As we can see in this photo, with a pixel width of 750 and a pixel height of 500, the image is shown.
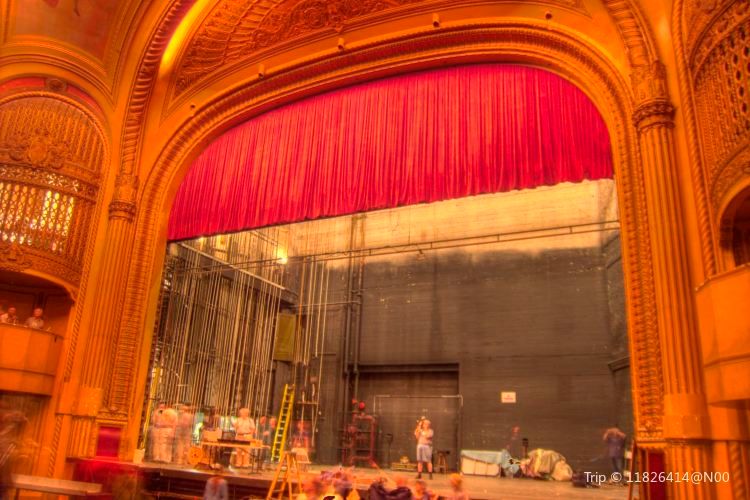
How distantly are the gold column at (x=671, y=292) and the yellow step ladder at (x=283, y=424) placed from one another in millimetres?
8576

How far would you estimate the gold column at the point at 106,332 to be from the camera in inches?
321

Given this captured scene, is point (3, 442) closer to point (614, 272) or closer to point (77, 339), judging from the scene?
point (77, 339)

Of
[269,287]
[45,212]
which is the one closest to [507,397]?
[269,287]

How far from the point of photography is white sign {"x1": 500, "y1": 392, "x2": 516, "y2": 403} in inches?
497

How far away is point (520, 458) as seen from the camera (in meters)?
12.1

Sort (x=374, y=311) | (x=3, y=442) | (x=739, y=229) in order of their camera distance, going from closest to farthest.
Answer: (x=3, y=442)
(x=739, y=229)
(x=374, y=311)

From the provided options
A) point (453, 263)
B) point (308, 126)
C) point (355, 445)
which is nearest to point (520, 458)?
point (355, 445)

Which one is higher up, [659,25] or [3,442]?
[659,25]

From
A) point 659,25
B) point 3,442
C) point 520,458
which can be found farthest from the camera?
point 520,458

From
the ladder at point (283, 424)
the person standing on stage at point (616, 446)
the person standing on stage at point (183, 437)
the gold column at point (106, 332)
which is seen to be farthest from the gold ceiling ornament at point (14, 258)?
the person standing on stage at point (616, 446)

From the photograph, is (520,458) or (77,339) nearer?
(77,339)

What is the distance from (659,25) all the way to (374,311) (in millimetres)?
9685

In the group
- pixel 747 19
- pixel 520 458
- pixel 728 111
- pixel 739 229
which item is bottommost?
pixel 520 458

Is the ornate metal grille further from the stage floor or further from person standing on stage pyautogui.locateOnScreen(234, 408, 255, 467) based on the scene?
person standing on stage pyautogui.locateOnScreen(234, 408, 255, 467)
